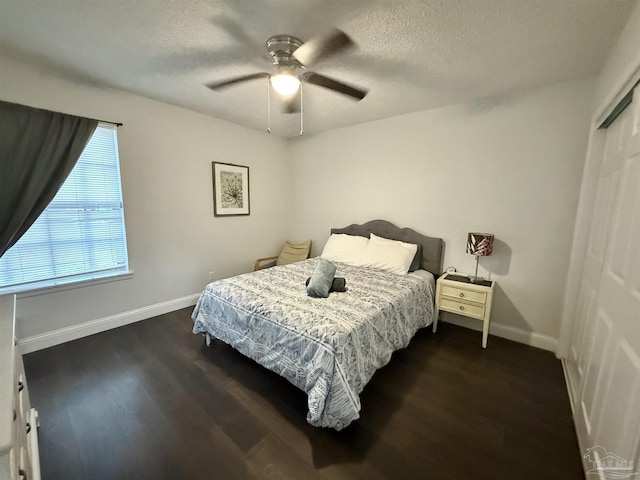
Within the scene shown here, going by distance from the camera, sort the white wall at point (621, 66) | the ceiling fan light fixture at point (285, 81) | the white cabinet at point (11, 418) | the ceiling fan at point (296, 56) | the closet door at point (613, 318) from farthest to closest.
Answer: the ceiling fan light fixture at point (285, 81)
the ceiling fan at point (296, 56)
the white wall at point (621, 66)
the closet door at point (613, 318)
the white cabinet at point (11, 418)

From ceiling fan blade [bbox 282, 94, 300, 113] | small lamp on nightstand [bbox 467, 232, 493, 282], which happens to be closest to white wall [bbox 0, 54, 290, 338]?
ceiling fan blade [bbox 282, 94, 300, 113]

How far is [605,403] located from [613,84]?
188 cm

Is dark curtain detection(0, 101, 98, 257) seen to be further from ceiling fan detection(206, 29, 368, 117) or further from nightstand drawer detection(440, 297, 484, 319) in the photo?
nightstand drawer detection(440, 297, 484, 319)

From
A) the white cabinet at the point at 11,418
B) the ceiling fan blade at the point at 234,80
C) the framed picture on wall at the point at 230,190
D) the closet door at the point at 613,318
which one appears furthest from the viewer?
the framed picture on wall at the point at 230,190

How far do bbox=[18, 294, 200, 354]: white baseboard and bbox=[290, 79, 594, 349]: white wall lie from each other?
9.33 feet

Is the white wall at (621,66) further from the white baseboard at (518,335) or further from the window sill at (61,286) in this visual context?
the window sill at (61,286)

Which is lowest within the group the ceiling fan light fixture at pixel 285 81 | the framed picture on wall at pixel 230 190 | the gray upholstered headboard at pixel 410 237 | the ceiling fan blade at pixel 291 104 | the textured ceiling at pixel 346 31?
the gray upholstered headboard at pixel 410 237

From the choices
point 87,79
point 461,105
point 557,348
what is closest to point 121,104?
point 87,79

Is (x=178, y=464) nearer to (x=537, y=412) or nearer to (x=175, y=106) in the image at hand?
(x=537, y=412)

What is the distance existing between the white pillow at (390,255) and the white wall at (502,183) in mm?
369

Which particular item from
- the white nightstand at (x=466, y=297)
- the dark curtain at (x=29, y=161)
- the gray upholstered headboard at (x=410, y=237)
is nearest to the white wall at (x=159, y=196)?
the dark curtain at (x=29, y=161)

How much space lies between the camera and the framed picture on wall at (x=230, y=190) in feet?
11.3

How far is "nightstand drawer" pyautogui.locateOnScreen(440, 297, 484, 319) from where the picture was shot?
244 centimetres

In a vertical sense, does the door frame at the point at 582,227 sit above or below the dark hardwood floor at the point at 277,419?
above
